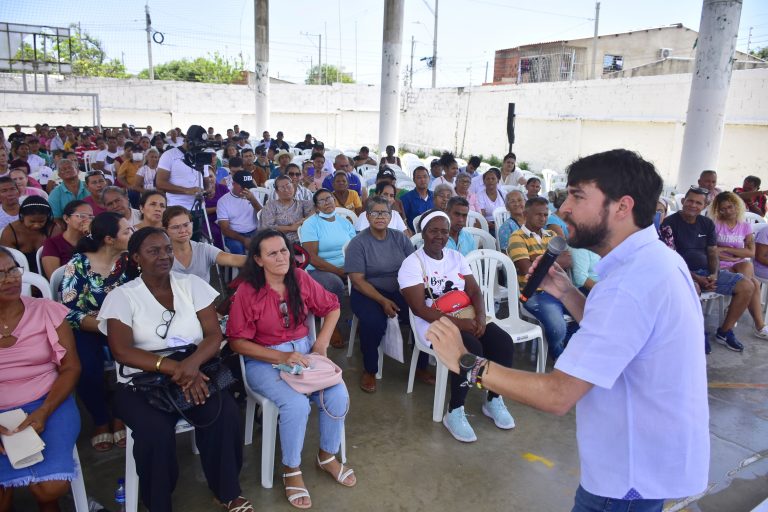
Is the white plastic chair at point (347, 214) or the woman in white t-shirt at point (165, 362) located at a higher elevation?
the white plastic chair at point (347, 214)

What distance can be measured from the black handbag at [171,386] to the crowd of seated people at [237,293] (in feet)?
0.12

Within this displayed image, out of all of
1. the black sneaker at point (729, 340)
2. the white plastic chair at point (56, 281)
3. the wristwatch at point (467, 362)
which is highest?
the wristwatch at point (467, 362)

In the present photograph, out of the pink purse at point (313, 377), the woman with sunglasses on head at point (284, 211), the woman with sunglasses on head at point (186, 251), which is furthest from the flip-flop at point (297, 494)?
the woman with sunglasses on head at point (284, 211)

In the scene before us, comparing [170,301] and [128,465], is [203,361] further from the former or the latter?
Result: [128,465]

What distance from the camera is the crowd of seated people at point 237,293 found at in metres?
2.40

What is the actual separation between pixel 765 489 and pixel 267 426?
2.61 m

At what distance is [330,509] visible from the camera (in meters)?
2.55

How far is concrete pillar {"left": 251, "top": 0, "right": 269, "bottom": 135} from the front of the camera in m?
15.6

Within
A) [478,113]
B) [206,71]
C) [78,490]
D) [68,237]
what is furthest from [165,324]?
[206,71]

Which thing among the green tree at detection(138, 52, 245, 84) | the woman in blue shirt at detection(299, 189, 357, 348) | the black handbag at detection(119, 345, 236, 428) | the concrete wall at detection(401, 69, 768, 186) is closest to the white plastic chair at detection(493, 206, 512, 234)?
the woman in blue shirt at detection(299, 189, 357, 348)

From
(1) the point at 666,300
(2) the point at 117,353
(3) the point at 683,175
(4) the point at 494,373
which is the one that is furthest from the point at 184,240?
(3) the point at 683,175

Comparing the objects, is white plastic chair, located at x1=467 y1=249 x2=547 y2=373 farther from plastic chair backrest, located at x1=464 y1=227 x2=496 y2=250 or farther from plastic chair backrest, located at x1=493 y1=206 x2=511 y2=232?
plastic chair backrest, located at x1=493 y1=206 x2=511 y2=232

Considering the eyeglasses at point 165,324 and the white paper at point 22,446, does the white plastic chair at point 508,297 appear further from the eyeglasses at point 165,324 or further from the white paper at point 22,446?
the white paper at point 22,446

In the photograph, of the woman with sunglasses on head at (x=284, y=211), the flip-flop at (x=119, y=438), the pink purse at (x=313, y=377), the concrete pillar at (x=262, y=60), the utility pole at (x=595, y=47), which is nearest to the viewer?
the pink purse at (x=313, y=377)
